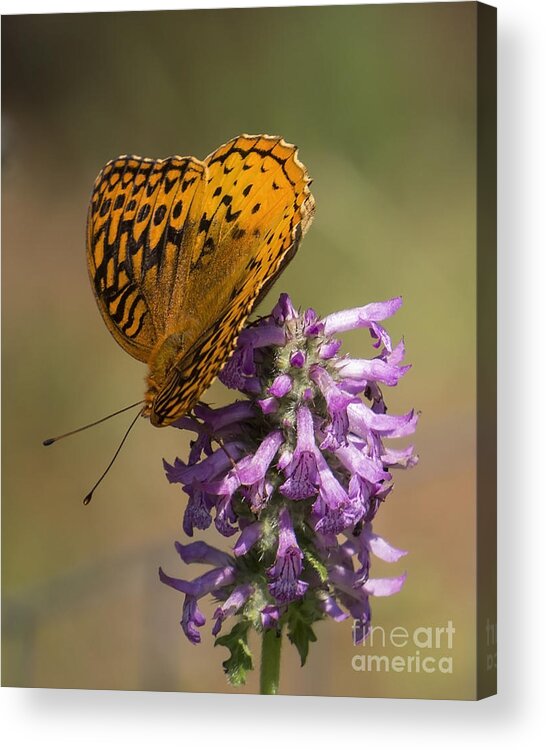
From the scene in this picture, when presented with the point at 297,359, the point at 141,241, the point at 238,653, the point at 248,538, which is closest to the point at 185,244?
the point at 141,241

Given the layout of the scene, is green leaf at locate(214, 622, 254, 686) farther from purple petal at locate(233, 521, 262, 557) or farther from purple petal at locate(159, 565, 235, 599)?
purple petal at locate(233, 521, 262, 557)

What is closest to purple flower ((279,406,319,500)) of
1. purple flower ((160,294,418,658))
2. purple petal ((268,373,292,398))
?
purple flower ((160,294,418,658))

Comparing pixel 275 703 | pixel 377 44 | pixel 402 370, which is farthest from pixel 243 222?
pixel 275 703

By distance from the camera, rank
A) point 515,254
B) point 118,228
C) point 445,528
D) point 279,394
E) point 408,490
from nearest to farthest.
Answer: point 279,394
point 118,228
point 515,254
point 445,528
point 408,490

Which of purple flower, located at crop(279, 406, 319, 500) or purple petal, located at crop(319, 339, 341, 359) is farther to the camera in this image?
purple petal, located at crop(319, 339, 341, 359)

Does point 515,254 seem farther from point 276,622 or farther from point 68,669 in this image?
point 68,669

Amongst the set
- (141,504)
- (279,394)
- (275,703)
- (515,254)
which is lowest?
(275,703)

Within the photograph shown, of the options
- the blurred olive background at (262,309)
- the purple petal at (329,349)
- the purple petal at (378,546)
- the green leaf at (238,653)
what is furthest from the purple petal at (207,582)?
the blurred olive background at (262,309)
